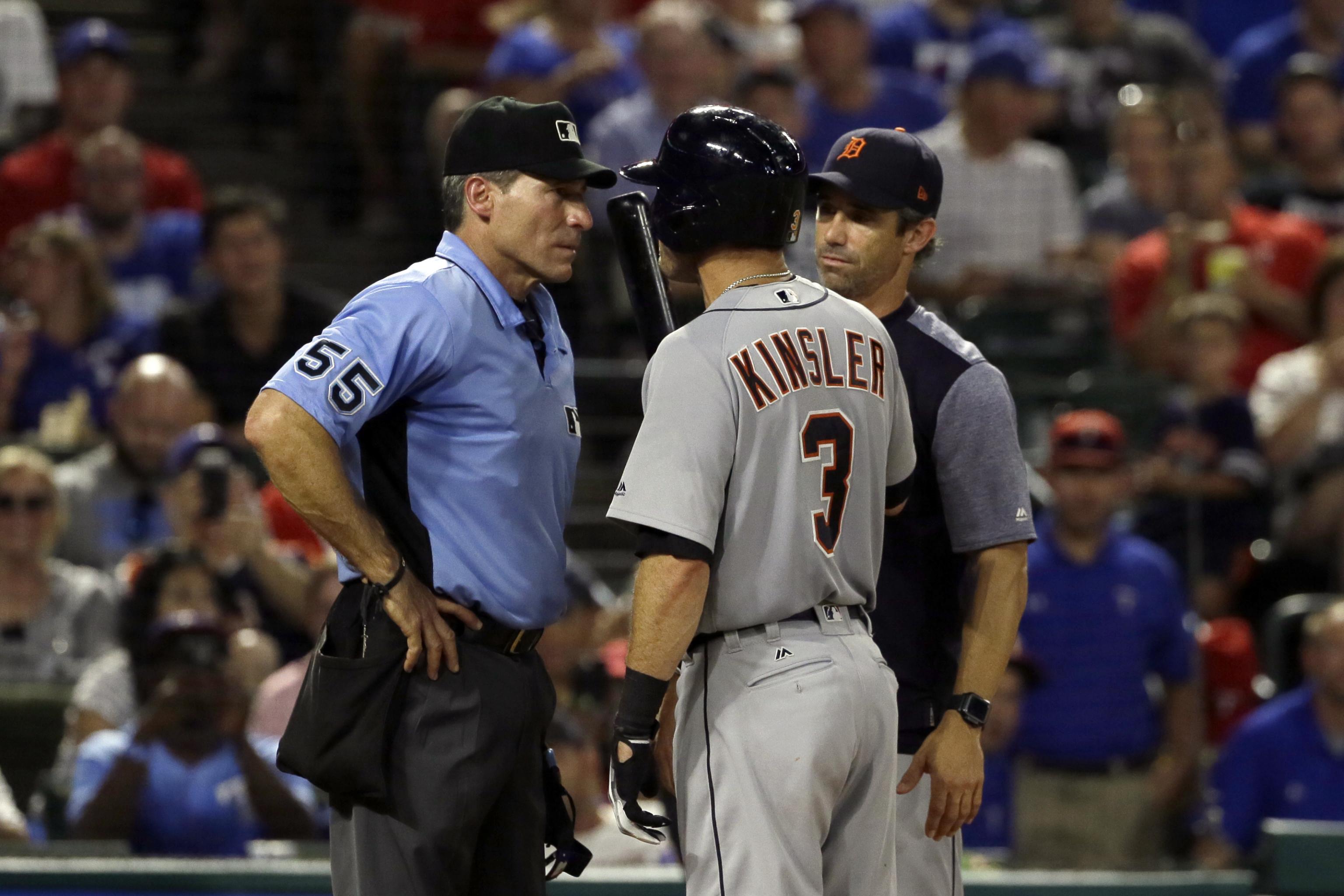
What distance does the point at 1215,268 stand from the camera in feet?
25.0

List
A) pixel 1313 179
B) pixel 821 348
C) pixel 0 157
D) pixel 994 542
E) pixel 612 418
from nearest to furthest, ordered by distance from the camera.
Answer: pixel 821 348 < pixel 994 542 < pixel 612 418 < pixel 0 157 < pixel 1313 179

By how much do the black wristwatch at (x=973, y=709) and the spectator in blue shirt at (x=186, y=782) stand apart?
267 centimetres

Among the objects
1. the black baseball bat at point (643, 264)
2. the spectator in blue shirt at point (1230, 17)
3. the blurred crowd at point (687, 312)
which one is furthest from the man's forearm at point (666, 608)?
the spectator in blue shirt at point (1230, 17)

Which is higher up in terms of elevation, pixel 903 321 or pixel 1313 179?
pixel 903 321

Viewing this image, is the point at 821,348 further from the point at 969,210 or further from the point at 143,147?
the point at 143,147

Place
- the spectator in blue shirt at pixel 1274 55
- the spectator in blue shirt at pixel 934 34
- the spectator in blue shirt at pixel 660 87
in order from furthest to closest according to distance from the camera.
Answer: the spectator in blue shirt at pixel 1274 55 < the spectator in blue shirt at pixel 934 34 < the spectator in blue shirt at pixel 660 87

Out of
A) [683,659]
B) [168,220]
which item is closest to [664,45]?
[168,220]

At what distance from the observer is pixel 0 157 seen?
803cm

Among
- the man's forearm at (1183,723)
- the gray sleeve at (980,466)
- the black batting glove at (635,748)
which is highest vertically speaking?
the gray sleeve at (980,466)

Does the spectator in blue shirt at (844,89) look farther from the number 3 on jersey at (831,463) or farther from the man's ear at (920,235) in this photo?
the number 3 on jersey at (831,463)

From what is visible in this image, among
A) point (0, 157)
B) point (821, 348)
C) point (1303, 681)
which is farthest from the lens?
point (0, 157)

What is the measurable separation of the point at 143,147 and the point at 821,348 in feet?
18.9

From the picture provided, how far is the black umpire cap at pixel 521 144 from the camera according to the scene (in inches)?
125

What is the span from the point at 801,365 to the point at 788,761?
626 millimetres
